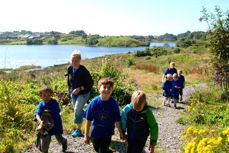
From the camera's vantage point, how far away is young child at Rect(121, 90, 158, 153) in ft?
16.1

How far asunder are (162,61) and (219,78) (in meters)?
23.9

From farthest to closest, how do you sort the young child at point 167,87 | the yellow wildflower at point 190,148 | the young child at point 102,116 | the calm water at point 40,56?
1. the calm water at point 40,56
2. the young child at point 167,87
3. the young child at point 102,116
4. the yellow wildflower at point 190,148

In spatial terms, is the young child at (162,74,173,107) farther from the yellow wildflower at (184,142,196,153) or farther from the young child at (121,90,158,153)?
the young child at (121,90,158,153)

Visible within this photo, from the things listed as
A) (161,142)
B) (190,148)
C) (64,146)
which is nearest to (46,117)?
(64,146)

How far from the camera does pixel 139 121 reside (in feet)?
16.4

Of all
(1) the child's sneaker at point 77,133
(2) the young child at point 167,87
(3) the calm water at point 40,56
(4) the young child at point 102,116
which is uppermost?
(4) the young child at point 102,116

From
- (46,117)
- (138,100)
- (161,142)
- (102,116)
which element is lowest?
(161,142)

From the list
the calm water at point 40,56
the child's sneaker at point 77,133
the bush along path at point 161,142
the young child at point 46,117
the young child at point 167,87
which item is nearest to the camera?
the young child at point 46,117

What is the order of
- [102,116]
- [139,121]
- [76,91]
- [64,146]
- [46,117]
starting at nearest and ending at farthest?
[139,121] → [102,116] → [46,117] → [64,146] → [76,91]

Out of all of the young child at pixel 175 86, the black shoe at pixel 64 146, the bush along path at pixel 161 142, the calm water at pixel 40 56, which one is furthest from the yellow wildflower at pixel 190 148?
the calm water at pixel 40 56

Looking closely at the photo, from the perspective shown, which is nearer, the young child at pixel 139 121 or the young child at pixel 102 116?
the young child at pixel 139 121

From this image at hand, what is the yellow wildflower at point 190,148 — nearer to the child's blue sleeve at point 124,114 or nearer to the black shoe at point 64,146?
the child's blue sleeve at point 124,114

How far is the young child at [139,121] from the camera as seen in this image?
491 centimetres

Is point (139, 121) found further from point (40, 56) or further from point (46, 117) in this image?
point (40, 56)
